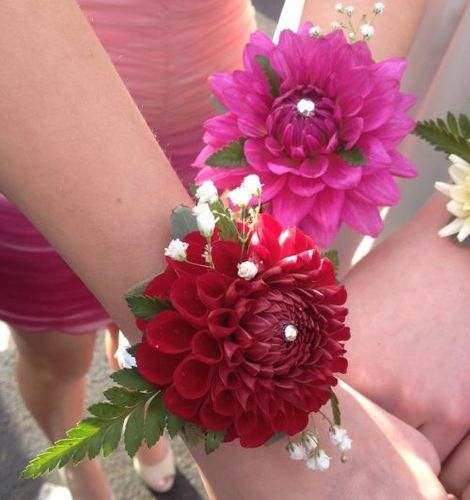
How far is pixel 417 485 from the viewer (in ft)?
1.73

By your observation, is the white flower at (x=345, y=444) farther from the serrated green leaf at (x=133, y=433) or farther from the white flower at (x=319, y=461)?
the serrated green leaf at (x=133, y=433)

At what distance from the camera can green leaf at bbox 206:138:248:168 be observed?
0.55 m

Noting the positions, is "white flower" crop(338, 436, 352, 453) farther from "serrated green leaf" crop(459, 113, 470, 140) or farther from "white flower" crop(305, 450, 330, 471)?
"serrated green leaf" crop(459, 113, 470, 140)

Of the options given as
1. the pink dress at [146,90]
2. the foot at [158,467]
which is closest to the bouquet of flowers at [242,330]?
the pink dress at [146,90]

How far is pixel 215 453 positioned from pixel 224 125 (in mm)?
252

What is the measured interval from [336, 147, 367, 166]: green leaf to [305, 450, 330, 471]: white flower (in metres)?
0.21

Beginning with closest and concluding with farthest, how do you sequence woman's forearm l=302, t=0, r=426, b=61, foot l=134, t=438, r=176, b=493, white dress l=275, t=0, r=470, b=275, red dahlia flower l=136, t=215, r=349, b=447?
1. red dahlia flower l=136, t=215, r=349, b=447
2. woman's forearm l=302, t=0, r=426, b=61
3. white dress l=275, t=0, r=470, b=275
4. foot l=134, t=438, r=176, b=493

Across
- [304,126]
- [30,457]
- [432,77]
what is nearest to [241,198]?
[304,126]

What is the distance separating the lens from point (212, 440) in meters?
0.45

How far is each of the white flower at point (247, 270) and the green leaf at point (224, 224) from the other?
0.04 meters

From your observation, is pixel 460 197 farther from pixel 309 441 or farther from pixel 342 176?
pixel 309 441

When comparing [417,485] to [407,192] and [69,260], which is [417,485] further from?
[407,192]

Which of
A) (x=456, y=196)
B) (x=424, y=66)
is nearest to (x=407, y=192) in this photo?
(x=424, y=66)

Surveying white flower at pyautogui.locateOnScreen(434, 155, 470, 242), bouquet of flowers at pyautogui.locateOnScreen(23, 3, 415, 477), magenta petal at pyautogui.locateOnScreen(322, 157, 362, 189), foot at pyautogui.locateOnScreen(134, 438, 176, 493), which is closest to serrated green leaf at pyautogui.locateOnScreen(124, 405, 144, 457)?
bouquet of flowers at pyautogui.locateOnScreen(23, 3, 415, 477)
